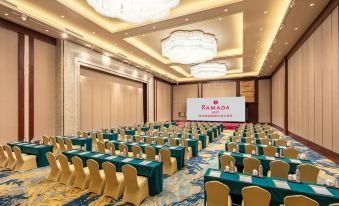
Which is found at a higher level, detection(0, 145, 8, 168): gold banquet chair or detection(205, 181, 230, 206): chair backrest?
detection(205, 181, 230, 206): chair backrest

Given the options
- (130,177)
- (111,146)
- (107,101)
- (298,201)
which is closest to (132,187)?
(130,177)

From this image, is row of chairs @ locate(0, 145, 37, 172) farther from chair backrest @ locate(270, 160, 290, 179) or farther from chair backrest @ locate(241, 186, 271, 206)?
chair backrest @ locate(270, 160, 290, 179)

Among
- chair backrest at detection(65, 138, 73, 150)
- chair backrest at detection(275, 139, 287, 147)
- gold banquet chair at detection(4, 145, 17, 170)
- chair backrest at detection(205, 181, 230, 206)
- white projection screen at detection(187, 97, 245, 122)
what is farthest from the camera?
white projection screen at detection(187, 97, 245, 122)

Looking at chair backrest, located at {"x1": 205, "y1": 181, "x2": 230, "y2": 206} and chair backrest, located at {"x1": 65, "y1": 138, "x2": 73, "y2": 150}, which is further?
chair backrest, located at {"x1": 65, "y1": 138, "x2": 73, "y2": 150}

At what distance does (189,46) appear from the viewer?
8.89 meters

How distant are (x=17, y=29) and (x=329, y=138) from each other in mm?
13745

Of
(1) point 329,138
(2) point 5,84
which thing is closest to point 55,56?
(2) point 5,84

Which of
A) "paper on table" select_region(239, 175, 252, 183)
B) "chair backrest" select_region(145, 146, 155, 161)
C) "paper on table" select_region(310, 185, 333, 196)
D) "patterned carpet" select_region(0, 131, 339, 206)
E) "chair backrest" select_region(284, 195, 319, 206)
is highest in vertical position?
"chair backrest" select_region(284, 195, 319, 206)

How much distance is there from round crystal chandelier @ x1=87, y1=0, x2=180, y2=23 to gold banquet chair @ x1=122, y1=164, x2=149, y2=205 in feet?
14.9

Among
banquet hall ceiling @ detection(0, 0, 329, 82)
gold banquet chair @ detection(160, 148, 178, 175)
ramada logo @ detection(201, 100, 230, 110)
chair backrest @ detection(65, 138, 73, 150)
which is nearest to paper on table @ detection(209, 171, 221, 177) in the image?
gold banquet chair @ detection(160, 148, 178, 175)

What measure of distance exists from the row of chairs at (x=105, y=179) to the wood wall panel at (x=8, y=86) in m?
5.01

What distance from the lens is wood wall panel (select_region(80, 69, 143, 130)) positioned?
13227mm

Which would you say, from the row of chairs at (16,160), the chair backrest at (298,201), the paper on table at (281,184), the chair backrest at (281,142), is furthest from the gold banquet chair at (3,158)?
the chair backrest at (281,142)

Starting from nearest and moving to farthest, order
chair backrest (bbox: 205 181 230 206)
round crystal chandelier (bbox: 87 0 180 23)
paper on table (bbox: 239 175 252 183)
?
chair backrest (bbox: 205 181 230 206)
paper on table (bbox: 239 175 252 183)
round crystal chandelier (bbox: 87 0 180 23)
